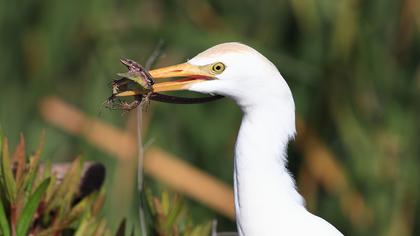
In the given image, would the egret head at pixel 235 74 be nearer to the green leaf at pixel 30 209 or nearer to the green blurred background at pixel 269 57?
the green leaf at pixel 30 209

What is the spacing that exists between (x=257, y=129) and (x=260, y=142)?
0.10 ft

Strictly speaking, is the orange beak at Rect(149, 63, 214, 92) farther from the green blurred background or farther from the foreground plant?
the green blurred background

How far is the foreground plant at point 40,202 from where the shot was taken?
2051mm

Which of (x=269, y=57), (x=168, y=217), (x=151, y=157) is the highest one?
(x=269, y=57)

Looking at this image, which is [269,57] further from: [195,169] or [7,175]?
[7,175]

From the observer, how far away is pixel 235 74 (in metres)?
2.03

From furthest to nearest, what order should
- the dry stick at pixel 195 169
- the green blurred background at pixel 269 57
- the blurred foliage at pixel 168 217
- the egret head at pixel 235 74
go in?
the dry stick at pixel 195 169
the green blurred background at pixel 269 57
the blurred foliage at pixel 168 217
the egret head at pixel 235 74

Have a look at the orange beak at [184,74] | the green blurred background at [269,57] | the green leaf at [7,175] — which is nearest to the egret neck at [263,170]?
the orange beak at [184,74]

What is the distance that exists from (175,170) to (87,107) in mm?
507

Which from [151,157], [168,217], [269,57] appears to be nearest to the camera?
[168,217]

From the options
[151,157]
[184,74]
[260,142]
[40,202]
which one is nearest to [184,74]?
[184,74]

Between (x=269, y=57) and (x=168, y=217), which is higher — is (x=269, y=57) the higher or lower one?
the higher one

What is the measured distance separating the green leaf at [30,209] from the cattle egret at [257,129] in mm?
298

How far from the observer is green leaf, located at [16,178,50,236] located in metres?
2.04
